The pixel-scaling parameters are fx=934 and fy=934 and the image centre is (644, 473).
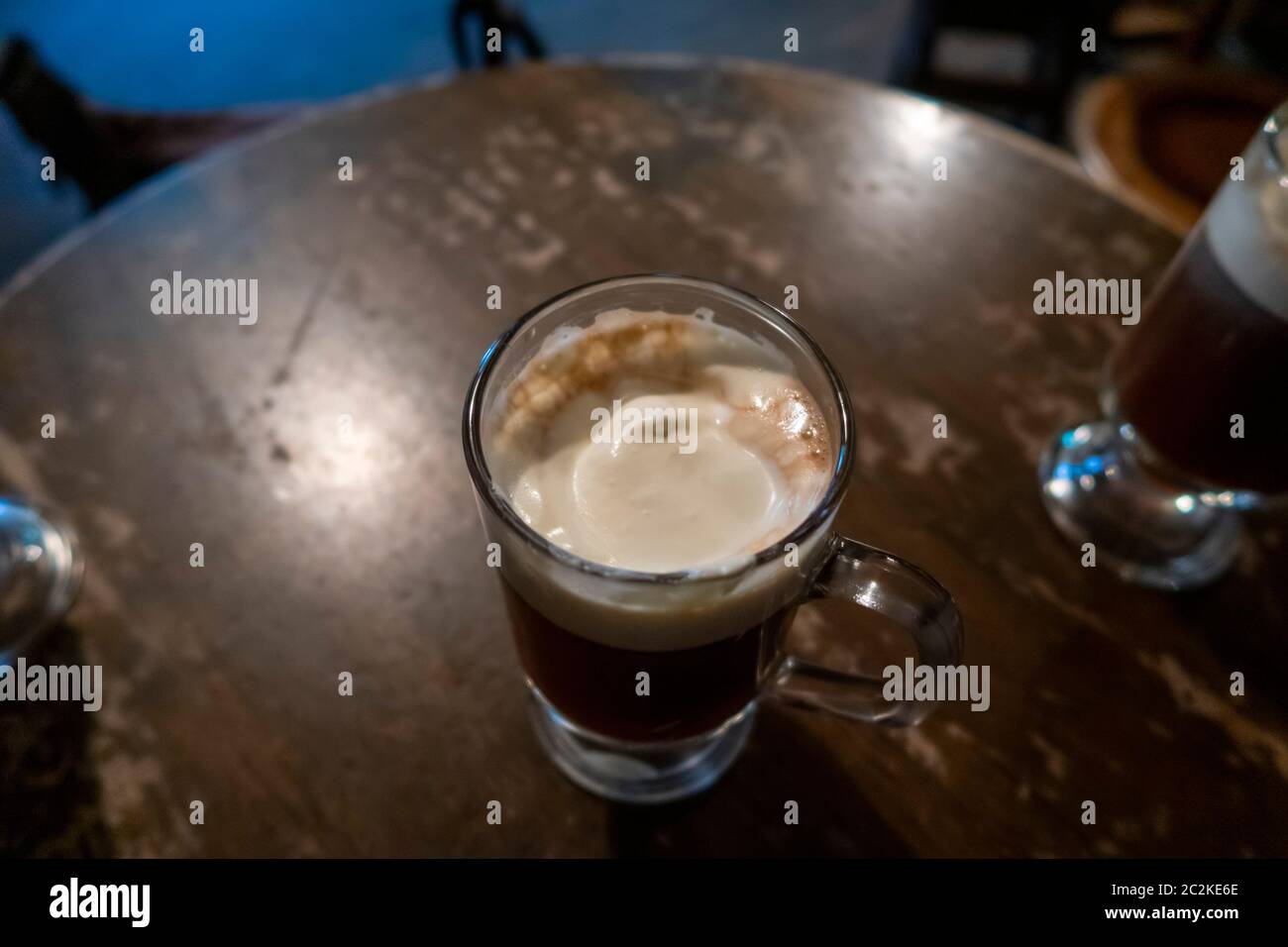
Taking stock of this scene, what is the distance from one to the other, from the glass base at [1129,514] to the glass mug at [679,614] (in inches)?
14.4

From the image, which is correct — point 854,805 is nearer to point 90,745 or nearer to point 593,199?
point 90,745

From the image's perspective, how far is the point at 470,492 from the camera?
96 cm

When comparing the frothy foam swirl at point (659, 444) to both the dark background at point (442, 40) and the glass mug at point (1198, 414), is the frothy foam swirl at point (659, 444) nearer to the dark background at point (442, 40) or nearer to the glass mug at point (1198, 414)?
the glass mug at point (1198, 414)

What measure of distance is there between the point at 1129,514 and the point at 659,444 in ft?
1.94

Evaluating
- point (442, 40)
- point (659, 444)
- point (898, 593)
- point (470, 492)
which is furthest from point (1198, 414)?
point (442, 40)

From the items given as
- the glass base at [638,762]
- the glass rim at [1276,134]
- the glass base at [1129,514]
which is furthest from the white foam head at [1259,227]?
the glass base at [638,762]

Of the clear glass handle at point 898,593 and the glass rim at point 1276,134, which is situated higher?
the glass rim at point 1276,134

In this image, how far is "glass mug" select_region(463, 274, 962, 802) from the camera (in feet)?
1.89

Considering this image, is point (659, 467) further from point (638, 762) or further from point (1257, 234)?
point (1257, 234)

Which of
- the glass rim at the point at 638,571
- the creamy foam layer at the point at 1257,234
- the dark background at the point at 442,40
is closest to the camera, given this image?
the glass rim at the point at 638,571

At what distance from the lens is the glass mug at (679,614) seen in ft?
1.89

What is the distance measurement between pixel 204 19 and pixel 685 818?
346cm

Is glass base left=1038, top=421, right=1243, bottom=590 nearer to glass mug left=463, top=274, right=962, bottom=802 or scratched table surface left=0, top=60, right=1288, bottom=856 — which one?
scratched table surface left=0, top=60, right=1288, bottom=856

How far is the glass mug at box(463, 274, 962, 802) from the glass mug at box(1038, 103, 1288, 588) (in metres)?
0.40
